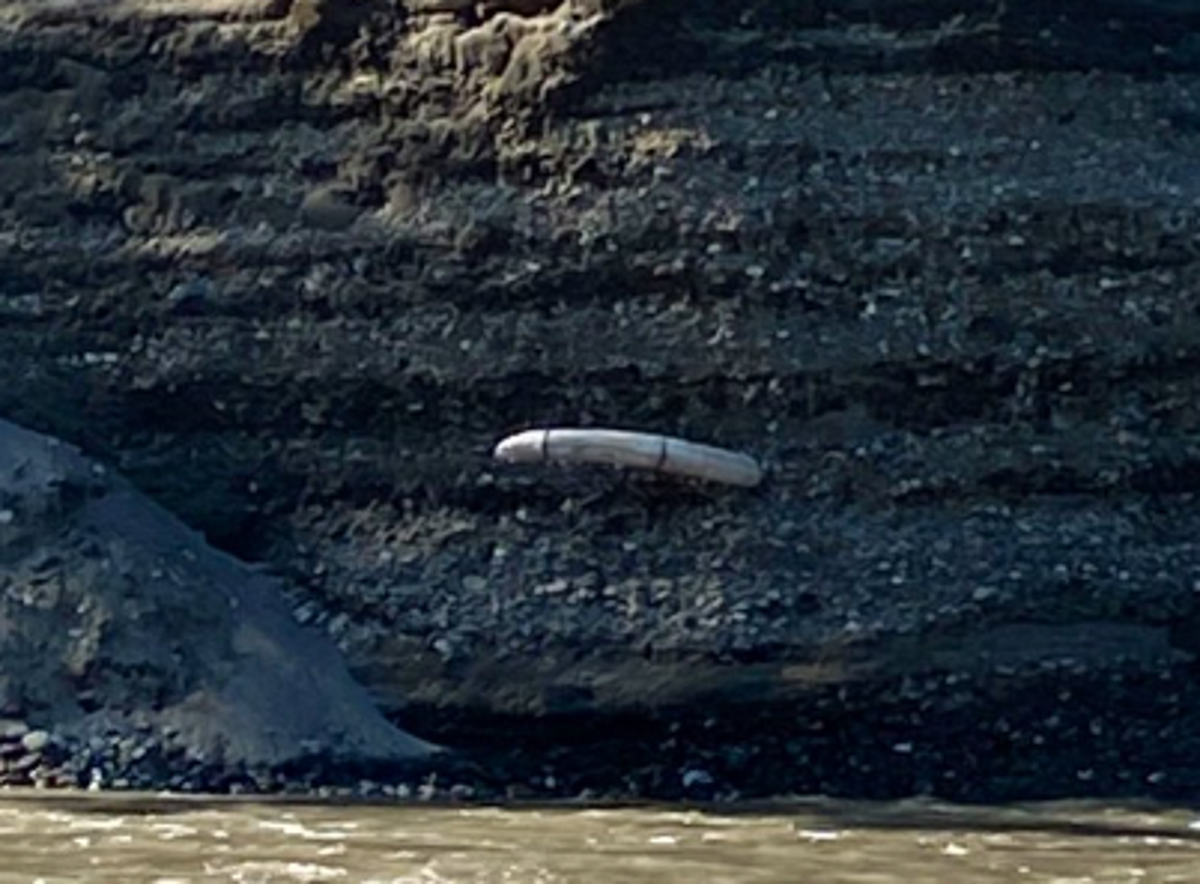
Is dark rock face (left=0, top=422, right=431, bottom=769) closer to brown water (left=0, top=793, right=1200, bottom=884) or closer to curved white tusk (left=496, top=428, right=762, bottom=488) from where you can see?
brown water (left=0, top=793, right=1200, bottom=884)

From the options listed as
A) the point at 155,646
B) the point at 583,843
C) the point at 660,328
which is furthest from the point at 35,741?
the point at 660,328

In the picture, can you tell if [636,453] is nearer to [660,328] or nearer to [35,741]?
[660,328]

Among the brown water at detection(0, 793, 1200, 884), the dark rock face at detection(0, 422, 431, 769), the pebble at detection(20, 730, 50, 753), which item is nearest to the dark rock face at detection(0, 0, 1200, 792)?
the dark rock face at detection(0, 422, 431, 769)

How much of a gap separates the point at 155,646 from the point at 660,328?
120 inches

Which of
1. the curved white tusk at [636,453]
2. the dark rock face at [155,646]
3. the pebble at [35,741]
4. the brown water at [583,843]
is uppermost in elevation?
the curved white tusk at [636,453]

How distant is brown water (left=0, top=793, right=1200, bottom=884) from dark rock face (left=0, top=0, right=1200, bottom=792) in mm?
1271

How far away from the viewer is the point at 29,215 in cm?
1714

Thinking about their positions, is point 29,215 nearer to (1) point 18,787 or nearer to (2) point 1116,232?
(1) point 18,787

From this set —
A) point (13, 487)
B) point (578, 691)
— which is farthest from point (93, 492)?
point (578, 691)

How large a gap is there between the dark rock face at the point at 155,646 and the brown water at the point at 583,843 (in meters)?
0.93

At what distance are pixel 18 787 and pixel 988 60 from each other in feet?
21.3

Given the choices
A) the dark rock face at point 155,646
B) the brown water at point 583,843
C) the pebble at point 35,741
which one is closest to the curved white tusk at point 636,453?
the dark rock face at point 155,646

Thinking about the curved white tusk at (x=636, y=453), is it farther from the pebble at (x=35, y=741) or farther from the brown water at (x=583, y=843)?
the pebble at (x=35, y=741)

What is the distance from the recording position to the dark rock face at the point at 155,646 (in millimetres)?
13812
